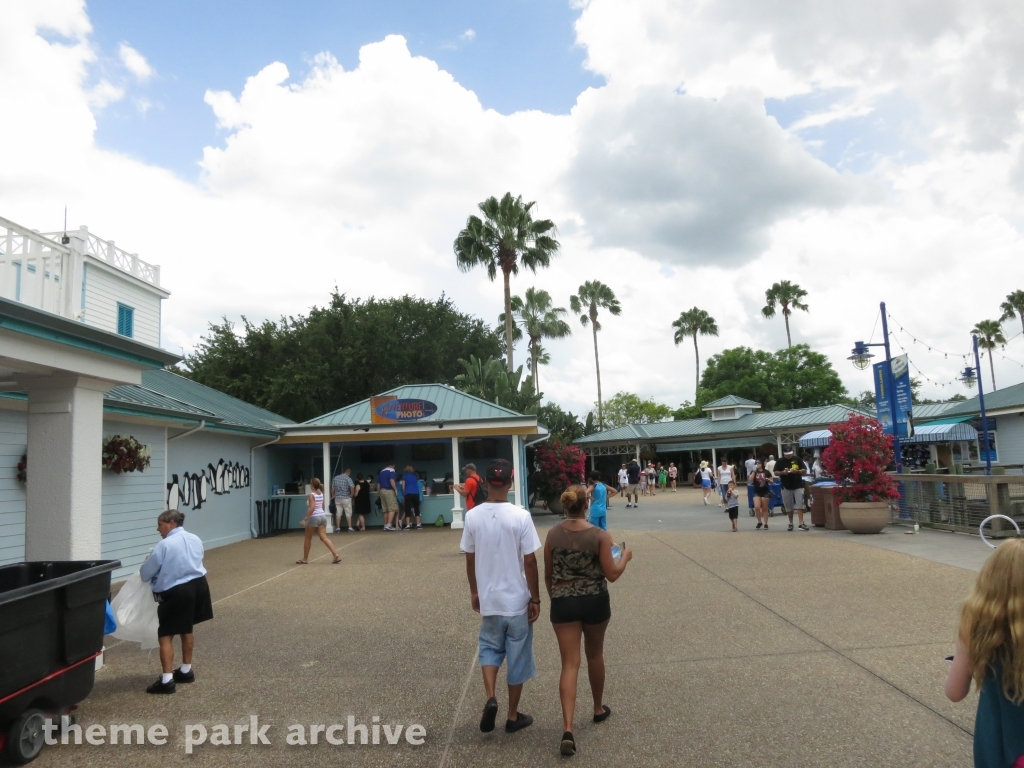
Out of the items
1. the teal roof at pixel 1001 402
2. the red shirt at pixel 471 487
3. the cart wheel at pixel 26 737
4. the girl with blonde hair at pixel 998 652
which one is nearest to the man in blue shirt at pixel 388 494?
the red shirt at pixel 471 487

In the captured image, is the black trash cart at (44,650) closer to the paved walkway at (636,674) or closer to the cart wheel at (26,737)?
the cart wheel at (26,737)

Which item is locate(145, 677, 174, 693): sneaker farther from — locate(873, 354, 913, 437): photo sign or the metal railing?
locate(873, 354, 913, 437): photo sign

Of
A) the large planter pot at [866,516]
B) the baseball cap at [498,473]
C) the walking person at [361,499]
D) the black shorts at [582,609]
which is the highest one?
the baseball cap at [498,473]

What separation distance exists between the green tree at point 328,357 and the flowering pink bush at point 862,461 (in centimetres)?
2442

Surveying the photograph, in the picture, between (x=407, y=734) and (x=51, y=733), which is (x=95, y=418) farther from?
(x=407, y=734)

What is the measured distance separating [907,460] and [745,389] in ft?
102

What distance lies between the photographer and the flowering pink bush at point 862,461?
14031 millimetres

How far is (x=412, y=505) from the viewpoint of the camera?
19.1 metres

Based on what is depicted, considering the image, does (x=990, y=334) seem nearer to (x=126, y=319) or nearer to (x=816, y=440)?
(x=816, y=440)

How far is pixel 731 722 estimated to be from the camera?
4668 millimetres

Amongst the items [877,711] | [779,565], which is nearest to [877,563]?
[779,565]

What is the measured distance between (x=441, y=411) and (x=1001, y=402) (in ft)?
64.7

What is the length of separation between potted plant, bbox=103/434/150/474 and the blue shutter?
1231 cm

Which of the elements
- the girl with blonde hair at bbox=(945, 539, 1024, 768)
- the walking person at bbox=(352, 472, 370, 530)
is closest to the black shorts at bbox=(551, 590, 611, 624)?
the girl with blonde hair at bbox=(945, 539, 1024, 768)
